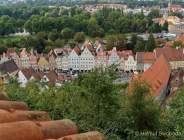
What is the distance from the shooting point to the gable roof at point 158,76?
38.0 metres

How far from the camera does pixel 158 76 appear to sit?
40438mm

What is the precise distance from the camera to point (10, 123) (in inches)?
374

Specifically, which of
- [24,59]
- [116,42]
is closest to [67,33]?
[116,42]

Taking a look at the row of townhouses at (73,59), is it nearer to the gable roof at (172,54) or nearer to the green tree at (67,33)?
the gable roof at (172,54)

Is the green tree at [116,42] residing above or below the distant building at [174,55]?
below

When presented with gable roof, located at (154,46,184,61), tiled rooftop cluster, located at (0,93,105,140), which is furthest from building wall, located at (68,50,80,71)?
tiled rooftop cluster, located at (0,93,105,140)

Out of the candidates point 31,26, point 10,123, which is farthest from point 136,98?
point 31,26

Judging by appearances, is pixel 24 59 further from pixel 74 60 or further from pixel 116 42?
pixel 116 42

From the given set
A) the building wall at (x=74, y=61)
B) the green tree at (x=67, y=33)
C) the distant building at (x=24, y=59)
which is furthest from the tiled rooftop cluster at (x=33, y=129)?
the green tree at (x=67, y=33)

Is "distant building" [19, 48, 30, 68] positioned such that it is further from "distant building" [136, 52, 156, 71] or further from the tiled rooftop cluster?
the tiled rooftop cluster

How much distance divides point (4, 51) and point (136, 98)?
181 ft

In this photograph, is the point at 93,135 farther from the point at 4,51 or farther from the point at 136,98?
the point at 4,51

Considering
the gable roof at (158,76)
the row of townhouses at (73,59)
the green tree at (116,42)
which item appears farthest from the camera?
the green tree at (116,42)

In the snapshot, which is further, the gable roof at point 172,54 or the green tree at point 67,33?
the green tree at point 67,33
